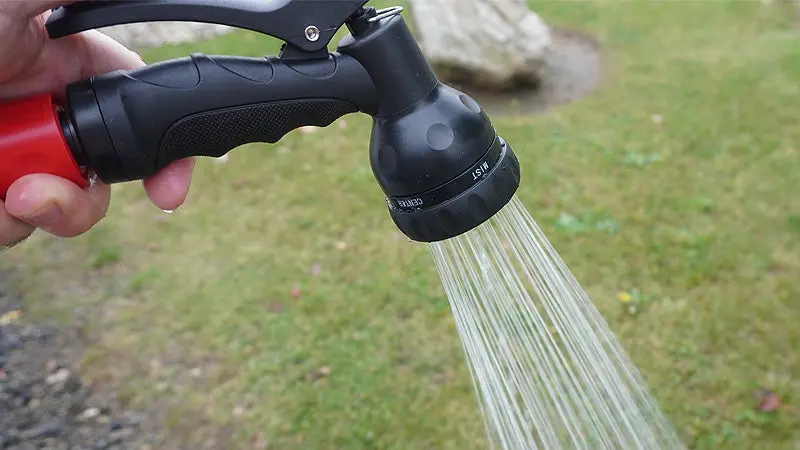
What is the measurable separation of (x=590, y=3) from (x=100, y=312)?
14.5 feet

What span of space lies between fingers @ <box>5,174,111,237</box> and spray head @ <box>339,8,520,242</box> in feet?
1.56

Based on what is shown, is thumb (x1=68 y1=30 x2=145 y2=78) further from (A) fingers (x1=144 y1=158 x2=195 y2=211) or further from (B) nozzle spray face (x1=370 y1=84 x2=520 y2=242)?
(B) nozzle spray face (x1=370 y1=84 x2=520 y2=242)

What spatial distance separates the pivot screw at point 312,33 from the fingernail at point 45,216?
0.48 metres

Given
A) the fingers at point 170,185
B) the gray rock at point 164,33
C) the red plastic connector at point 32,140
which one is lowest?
the gray rock at point 164,33

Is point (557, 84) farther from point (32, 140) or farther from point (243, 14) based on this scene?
point (32, 140)

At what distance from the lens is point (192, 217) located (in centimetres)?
360

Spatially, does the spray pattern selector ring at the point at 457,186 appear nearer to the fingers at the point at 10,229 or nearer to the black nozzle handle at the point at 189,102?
the black nozzle handle at the point at 189,102

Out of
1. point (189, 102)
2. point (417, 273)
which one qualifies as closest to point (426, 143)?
point (189, 102)

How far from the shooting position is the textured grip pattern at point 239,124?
1.06m

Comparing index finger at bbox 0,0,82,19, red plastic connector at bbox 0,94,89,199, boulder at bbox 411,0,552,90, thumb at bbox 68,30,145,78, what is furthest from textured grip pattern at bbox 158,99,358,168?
boulder at bbox 411,0,552,90

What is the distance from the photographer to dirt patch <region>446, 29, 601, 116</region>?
453 centimetres

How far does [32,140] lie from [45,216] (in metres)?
0.18

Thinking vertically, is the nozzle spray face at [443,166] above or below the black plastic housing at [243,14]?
below

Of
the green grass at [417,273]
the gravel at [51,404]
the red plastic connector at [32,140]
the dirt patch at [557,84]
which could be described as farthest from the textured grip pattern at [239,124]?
the dirt patch at [557,84]
